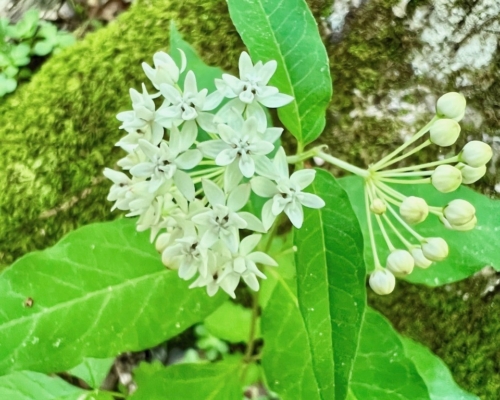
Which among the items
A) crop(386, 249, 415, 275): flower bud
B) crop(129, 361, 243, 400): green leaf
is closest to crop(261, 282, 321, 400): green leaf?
crop(129, 361, 243, 400): green leaf

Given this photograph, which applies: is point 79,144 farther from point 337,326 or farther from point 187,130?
point 337,326

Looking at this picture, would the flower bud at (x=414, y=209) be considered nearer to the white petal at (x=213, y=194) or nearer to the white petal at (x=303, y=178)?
the white petal at (x=303, y=178)

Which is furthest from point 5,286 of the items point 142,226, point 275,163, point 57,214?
point 275,163

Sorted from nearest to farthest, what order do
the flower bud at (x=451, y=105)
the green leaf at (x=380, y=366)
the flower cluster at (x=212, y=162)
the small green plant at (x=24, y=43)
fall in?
the flower cluster at (x=212, y=162), the flower bud at (x=451, y=105), the green leaf at (x=380, y=366), the small green plant at (x=24, y=43)

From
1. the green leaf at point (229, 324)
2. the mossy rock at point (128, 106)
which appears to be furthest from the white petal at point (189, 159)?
the green leaf at point (229, 324)

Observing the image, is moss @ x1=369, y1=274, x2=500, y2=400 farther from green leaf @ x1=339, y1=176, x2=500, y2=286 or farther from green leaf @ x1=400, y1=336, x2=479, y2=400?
green leaf @ x1=339, y1=176, x2=500, y2=286

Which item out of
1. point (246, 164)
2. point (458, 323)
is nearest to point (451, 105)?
point (246, 164)
